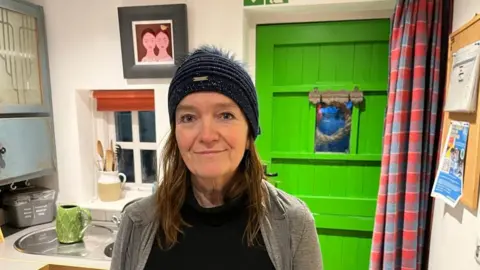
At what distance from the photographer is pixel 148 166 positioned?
2260 mm

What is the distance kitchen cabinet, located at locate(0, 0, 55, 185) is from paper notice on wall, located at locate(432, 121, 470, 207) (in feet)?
6.93

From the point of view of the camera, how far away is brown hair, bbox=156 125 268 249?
83 centimetres

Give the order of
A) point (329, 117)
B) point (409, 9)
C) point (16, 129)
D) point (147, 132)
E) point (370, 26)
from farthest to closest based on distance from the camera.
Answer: point (147, 132), point (329, 117), point (370, 26), point (16, 129), point (409, 9)

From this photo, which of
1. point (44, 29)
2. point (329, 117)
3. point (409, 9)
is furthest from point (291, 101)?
point (44, 29)

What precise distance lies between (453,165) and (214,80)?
3.56 feet

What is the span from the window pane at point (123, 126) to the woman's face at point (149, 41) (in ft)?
1.83

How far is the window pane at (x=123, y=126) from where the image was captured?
2223 millimetres

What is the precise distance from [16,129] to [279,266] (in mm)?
1656

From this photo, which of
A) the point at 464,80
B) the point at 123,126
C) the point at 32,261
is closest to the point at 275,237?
the point at 464,80

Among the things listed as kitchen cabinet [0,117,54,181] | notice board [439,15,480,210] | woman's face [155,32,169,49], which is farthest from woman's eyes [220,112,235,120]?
kitchen cabinet [0,117,54,181]

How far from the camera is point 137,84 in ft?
6.31

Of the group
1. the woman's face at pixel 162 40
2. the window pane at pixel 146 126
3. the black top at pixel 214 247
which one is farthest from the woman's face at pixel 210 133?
the window pane at pixel 146 126

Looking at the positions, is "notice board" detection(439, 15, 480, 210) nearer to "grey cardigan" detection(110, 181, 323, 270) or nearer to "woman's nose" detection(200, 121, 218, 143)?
"grey cardigan" detection(110, 181, 323, 270)

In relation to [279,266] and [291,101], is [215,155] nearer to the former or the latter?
[279,266]
